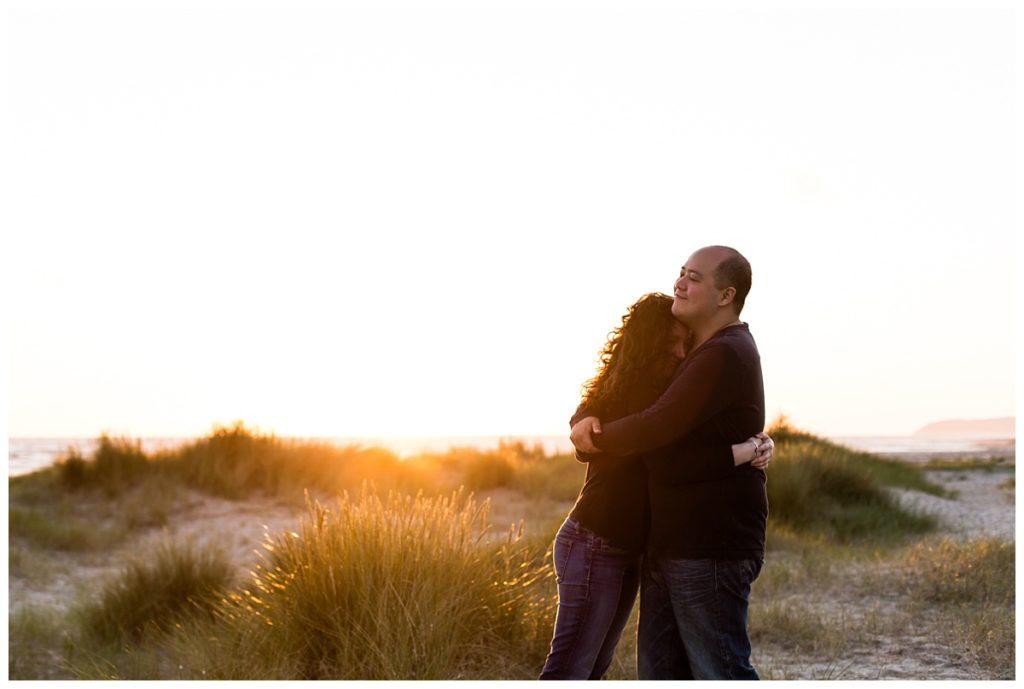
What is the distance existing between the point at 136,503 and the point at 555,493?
584 cm

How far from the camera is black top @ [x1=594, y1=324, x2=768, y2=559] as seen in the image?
3.02m

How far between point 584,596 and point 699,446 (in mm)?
631

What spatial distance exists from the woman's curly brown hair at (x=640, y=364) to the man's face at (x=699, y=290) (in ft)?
0.27

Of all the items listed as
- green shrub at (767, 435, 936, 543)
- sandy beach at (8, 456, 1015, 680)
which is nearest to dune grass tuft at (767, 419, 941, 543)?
green shrub at (767, 435, 936, 543)

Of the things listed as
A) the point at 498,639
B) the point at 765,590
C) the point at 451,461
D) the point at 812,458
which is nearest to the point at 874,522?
the point at 812,458

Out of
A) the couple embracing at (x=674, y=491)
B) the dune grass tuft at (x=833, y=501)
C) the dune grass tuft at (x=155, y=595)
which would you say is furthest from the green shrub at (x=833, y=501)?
the couple embracing at (x=674, y=491)

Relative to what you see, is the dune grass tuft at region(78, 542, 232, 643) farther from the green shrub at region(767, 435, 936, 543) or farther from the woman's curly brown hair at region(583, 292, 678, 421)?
the green shrub at region(767, 435, 936, 543)

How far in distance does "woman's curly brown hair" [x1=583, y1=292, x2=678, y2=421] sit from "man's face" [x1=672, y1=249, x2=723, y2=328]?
0.27 feet

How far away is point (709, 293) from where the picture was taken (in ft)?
10.4

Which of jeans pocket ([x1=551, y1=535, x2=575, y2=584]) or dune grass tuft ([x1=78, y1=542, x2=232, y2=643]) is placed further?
dune grass tuft ([x1=78, y1=542, x2=232, y2=643])

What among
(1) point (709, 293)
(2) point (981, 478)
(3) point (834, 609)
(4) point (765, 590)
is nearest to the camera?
(1) point (709, 293)

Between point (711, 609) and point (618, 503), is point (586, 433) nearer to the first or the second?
point (618, 503)

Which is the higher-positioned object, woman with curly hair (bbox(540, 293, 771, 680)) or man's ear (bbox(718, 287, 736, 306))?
man's ear (bbox(718, 287, 736, 306))

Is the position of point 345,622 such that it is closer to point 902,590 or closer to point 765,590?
point 765,590
